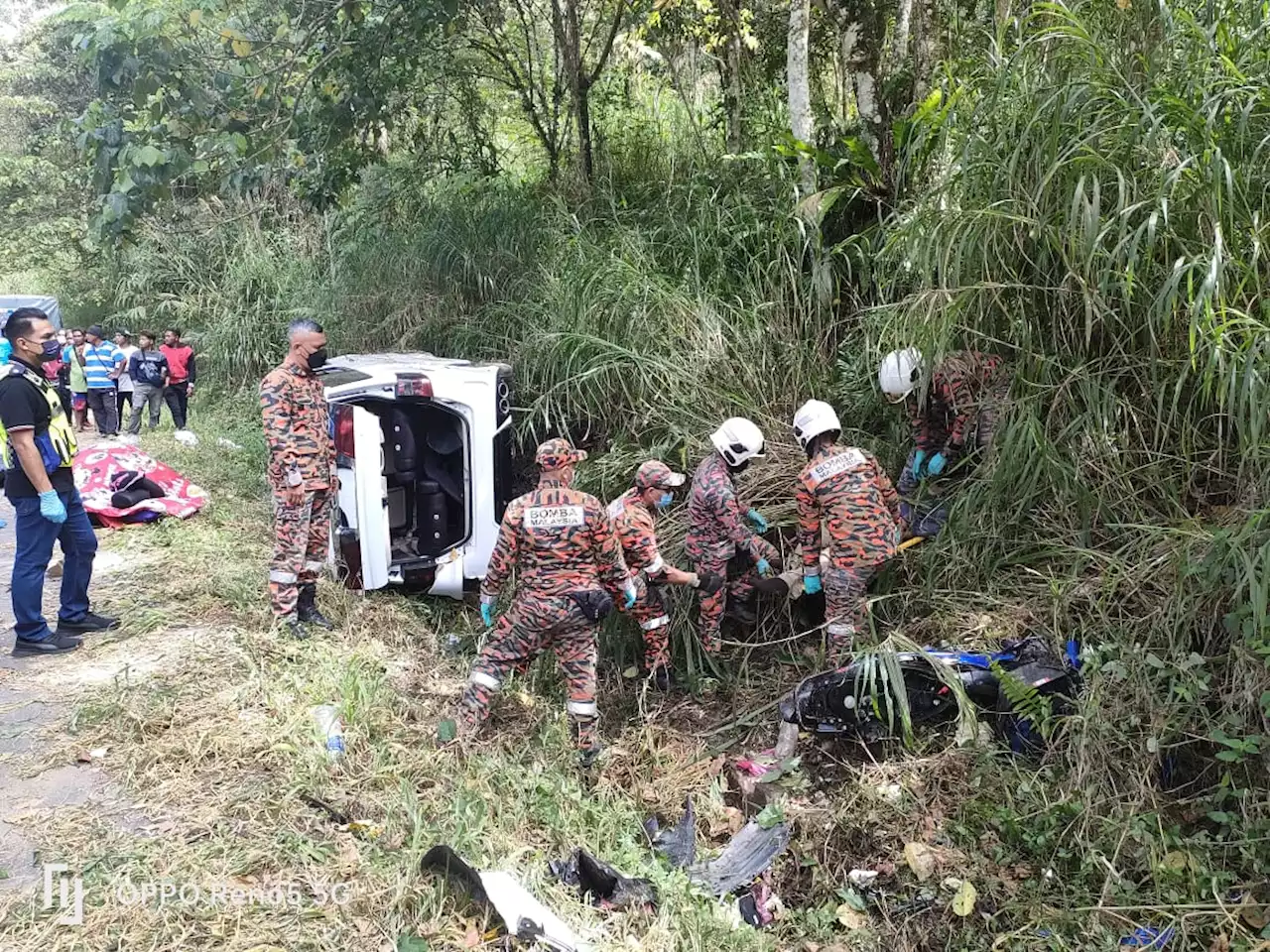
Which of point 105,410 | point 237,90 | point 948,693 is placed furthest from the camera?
point 105,410

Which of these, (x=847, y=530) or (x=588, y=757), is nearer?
(x=588, y=757)

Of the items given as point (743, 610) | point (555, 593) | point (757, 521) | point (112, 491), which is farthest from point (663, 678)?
point (112, 491)

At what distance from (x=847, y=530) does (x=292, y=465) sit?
3.15 metres

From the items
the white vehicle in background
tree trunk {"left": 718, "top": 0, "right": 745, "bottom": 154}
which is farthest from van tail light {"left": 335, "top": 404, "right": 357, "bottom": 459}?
tree trunk {"left": 718, "top": 0, "right": 745, "bottom": 154}

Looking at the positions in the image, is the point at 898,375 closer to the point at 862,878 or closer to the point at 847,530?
the point at 847,530

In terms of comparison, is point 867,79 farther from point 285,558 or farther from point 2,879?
point 2,879

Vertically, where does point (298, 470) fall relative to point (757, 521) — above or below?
above

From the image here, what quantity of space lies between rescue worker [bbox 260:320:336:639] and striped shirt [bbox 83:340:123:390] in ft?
24.1

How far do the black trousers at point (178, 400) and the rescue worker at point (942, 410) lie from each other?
9.29 metres

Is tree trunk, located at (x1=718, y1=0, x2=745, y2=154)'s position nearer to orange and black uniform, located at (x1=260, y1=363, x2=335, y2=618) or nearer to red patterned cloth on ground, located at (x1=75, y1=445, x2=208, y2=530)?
orange and black uniform, located at (x1=260, y1=363, x2=335, y2=618)

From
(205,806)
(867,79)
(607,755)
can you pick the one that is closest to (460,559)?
(607,755)

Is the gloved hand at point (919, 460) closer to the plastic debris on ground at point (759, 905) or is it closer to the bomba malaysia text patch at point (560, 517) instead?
the bomba malaysia text patch at point (560, 517)

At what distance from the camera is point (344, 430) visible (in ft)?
18.5

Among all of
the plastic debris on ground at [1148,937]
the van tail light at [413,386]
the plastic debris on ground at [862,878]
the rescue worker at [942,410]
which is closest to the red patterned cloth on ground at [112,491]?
the van tail light at [413,386]
